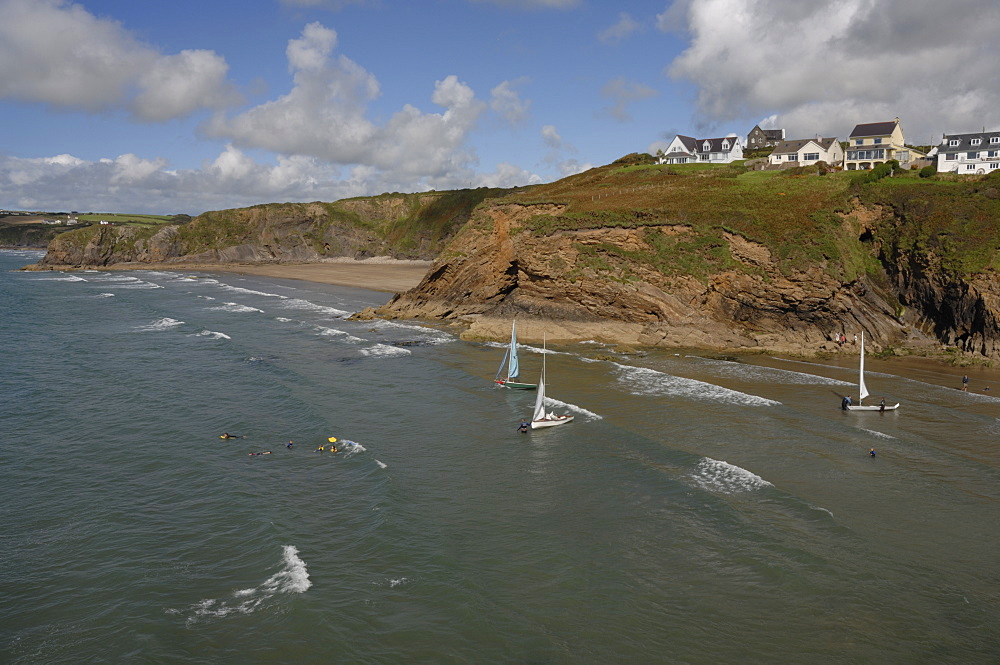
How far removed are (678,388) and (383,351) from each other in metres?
24.7

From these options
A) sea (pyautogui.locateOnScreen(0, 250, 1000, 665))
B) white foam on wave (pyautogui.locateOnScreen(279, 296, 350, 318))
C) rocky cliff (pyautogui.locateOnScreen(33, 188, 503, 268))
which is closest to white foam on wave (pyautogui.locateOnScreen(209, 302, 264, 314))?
white foam on wave (pyautogui.locateOnScreen(279, 296, 350, 318))

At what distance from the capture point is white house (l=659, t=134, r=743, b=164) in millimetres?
105688

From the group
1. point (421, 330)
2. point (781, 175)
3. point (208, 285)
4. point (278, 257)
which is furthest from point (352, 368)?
point (278, 257)


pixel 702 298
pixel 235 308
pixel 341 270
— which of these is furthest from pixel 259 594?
pixel 341 270

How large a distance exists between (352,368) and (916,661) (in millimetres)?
A: 37828

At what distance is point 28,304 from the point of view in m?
83.4

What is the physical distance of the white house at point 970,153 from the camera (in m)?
76.1

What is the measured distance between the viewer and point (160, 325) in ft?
218

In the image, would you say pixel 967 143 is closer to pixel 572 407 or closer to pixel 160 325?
pixel 572 407

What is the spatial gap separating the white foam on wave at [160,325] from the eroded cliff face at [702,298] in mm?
30346

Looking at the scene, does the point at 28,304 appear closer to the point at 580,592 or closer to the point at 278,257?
the point at 278,257

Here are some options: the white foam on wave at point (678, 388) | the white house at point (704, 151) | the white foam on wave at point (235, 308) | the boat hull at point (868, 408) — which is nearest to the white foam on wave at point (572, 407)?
the white foam on wave at point (678, 388)

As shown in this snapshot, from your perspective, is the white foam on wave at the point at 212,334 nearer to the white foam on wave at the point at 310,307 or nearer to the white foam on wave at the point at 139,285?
the white foam on wave at the point at 310,307

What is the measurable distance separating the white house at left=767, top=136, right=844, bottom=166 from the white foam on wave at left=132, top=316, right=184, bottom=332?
78573 millimetres
